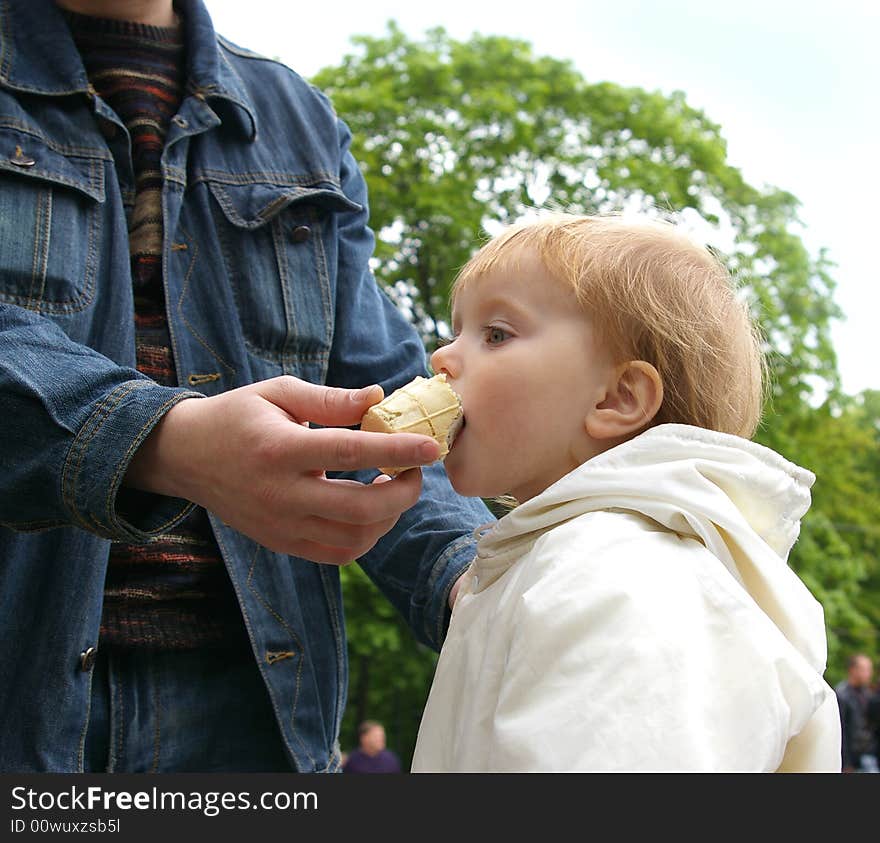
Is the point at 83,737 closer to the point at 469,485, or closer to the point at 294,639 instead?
the point at 294,639

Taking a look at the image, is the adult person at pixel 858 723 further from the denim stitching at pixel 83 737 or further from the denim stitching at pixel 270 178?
the denim stitching at pixel 83 737

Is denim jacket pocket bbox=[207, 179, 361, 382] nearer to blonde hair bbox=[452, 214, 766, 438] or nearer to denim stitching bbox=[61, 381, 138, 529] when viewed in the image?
blonde hair bbox=[452, 214, 766, 438]

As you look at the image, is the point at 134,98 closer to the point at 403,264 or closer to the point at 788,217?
the point at 403,264

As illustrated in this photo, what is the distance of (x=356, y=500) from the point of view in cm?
180

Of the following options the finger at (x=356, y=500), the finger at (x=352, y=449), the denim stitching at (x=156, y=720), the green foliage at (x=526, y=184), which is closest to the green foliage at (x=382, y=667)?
the green foliage at (x=526, y=184)

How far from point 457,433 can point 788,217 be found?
14492 mm

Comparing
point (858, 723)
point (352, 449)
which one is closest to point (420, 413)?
point (352, 449)

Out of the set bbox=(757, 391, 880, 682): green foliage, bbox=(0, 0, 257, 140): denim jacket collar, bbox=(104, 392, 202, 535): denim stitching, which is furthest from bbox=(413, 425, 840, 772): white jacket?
bbox=(757, 391, 880, 682): green foliage

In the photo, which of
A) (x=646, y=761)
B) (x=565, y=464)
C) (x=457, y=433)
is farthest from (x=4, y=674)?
(x=646, y=761)

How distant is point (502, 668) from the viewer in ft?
5.90

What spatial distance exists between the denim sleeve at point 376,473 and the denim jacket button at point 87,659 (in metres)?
0.71

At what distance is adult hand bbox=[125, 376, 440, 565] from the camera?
1727 millimetres

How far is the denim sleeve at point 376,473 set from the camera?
2.47 meters

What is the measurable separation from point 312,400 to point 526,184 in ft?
43.0
